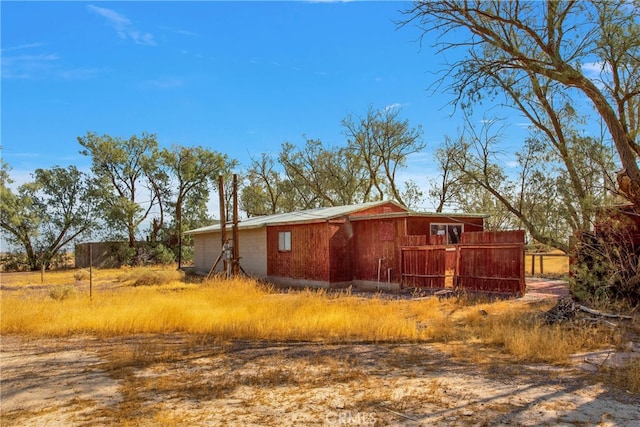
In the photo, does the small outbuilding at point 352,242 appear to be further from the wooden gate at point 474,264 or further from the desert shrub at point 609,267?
the desert shrub at point 609,267

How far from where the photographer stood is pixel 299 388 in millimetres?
5172

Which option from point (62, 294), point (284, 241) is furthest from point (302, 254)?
point (62, 294)

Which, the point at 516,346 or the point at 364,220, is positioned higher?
the point at 364,220

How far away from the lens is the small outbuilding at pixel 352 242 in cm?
1579

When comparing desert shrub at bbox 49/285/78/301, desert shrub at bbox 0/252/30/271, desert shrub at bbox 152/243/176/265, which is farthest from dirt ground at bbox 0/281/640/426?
desert shrub at bbox 0/252/30/271

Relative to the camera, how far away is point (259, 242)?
841 inches

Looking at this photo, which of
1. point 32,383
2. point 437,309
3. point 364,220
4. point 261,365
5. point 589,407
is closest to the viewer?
point 589,407

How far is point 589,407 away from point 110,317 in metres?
8.56

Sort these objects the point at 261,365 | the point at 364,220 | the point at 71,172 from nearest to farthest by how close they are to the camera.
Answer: the point at 261,365 < the point at 364,220 < the point at 71,172

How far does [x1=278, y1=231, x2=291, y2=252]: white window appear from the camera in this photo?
63.5 ft

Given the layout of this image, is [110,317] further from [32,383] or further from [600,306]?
[600,306]

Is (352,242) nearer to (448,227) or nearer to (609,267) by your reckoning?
(448,227)

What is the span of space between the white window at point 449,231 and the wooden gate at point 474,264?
2629 millimetres

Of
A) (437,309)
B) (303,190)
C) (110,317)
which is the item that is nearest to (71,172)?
(303,190)
